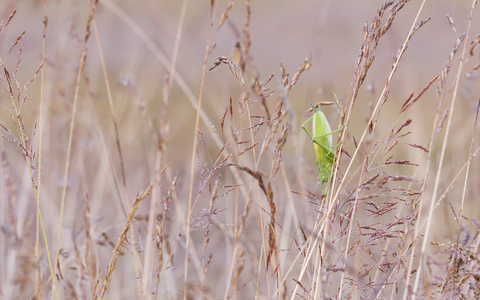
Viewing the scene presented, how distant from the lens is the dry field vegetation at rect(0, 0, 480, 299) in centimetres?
104

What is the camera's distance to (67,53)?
2783 millimetres

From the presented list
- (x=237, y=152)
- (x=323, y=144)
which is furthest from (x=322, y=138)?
(x=237, y=152)

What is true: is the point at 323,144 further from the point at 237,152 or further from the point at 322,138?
the point at 237,152

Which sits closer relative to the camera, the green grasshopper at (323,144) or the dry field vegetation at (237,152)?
the dry field vegetation at (237,152)

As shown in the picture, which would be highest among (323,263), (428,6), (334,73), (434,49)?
(428,6)

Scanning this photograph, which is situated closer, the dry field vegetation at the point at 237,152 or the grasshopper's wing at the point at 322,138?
the dry field vegetation at the point at 237,152

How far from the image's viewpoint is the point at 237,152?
3.80 ft

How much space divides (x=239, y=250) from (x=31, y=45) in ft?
37.4

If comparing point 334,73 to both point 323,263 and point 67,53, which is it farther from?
point 323,263

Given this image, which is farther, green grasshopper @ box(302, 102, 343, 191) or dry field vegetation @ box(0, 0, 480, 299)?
green grasshopper @ box(302, 102, 343, 191)

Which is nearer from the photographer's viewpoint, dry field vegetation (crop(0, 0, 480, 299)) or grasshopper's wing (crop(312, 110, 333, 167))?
dry field vegetation (crop(0, 0, 480, 299))

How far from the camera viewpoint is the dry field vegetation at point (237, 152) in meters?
1.04

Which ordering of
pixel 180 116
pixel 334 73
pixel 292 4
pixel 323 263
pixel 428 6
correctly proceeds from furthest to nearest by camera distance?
pixel 292 4 < pixel 428 6 < pixel 334 73 < pixel 180 116 < pixel 323 263

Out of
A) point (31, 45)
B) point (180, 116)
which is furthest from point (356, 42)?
point (31, 45)
